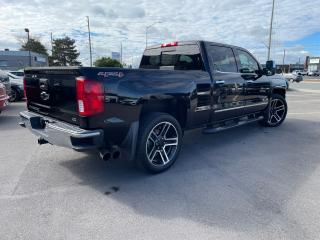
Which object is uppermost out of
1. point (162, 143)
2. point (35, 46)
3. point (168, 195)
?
point (35, 46)

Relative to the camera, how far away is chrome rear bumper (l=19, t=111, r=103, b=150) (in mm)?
3143

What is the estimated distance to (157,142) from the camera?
13.2ft

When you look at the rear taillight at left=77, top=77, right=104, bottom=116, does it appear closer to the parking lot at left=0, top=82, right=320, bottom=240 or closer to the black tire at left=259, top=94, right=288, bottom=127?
the parking lot at left=0, top=82, right=320, bottom=240

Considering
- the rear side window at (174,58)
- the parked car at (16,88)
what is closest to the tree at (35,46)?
the parked car at (16,88)

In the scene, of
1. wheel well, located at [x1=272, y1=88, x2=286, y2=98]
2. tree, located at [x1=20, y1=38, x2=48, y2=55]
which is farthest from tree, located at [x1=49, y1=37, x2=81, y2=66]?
wheel well, located at [x1=272, y1=88, x2=286, y2=98]

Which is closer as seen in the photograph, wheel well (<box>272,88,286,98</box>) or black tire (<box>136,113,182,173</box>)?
black tire (<box>136,113,182,173</box>)

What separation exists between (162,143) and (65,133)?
1.46 metres

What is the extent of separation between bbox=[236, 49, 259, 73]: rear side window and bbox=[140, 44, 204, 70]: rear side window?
135cm

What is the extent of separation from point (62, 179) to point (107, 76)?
166 cm

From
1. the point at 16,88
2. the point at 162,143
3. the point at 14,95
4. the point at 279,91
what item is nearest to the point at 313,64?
the point at 279,91

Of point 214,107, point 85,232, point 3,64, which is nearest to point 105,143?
point 85,232

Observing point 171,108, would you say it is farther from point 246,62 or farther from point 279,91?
point 279,91

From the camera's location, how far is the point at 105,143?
344 centimetres

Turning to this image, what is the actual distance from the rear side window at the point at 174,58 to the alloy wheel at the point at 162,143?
1333 millimetres
